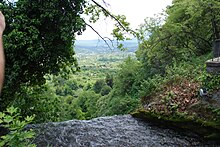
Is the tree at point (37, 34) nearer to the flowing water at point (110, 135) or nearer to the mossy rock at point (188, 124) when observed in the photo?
the flowing water at point (110, 135)

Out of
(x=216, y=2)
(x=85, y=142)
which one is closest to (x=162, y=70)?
(x=216, y=2)

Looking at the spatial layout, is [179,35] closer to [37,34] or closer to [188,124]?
[188,124]

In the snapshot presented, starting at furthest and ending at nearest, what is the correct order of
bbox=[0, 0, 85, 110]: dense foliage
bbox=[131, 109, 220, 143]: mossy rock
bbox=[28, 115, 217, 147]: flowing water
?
bbox=[0, 0, 85, 110]: dense foliage → bbox=[28, 115, 217, 147]: flowing water → bbox=[131, 109, 220, 143]: mossy rock

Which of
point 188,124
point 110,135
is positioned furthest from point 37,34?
point 188,124

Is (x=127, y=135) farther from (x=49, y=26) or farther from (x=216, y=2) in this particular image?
(x=216, y=2)

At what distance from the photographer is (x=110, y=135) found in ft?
27.4

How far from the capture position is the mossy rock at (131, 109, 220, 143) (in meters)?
7.56

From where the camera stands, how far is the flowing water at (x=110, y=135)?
780 cm

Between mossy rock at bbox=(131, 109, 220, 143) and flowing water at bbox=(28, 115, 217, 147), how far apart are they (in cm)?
18

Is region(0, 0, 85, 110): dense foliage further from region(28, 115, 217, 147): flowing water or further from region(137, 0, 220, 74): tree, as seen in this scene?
region(137, 0, 220, 74): tree

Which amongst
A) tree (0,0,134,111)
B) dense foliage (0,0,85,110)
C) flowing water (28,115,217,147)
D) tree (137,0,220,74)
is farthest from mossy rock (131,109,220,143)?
tree (137,0,220,74)

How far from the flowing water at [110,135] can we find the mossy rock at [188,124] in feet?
0.59

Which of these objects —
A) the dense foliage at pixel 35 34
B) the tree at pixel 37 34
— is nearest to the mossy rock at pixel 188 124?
the tree at pixel 37 34

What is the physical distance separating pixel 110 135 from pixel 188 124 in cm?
230
